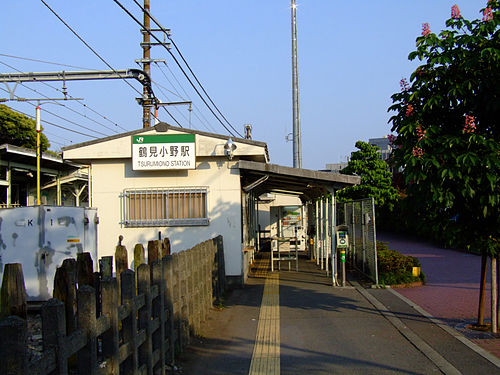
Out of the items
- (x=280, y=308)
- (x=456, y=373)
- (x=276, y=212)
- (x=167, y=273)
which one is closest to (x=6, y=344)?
(x=167, y=273)

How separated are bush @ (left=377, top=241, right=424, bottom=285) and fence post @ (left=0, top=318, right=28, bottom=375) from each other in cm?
1170

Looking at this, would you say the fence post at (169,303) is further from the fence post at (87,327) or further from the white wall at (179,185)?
the white wall at (179,185)

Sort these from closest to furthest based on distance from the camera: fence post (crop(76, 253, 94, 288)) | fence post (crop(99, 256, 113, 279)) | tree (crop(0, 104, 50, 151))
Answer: fence post (crop(76, 253, 94, 288)) < fence post (crop(99, 256, 113, 279)) < tree (crop(0, 104, 50, 151))

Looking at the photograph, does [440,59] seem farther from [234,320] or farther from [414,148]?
[234,320]

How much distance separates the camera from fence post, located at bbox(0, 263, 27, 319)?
323cm

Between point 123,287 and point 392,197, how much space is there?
3085 centimetres

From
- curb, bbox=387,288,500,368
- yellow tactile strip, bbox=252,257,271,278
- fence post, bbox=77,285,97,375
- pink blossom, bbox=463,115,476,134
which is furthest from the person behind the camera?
yellow tactile strip, bbox=252,257,271,278

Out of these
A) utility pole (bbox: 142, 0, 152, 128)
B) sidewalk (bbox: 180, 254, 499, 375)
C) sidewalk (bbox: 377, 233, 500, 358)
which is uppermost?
utility pole (bbox: 142, 0, 152, 128)

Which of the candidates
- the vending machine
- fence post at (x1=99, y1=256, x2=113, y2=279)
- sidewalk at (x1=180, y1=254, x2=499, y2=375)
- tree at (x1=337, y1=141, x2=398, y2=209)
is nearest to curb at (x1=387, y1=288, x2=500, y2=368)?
sidewalk at (x1=180, y1=254, x2=499, y2=375)

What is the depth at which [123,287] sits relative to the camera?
5.22 metres

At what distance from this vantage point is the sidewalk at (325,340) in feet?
21.8

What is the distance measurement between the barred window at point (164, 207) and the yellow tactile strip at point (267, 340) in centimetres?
292

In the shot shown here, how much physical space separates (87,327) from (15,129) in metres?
43.7

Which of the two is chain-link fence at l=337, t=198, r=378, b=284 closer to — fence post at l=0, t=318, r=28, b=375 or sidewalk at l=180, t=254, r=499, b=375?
sidewalk at l=180, t=254, r=499, b=375
